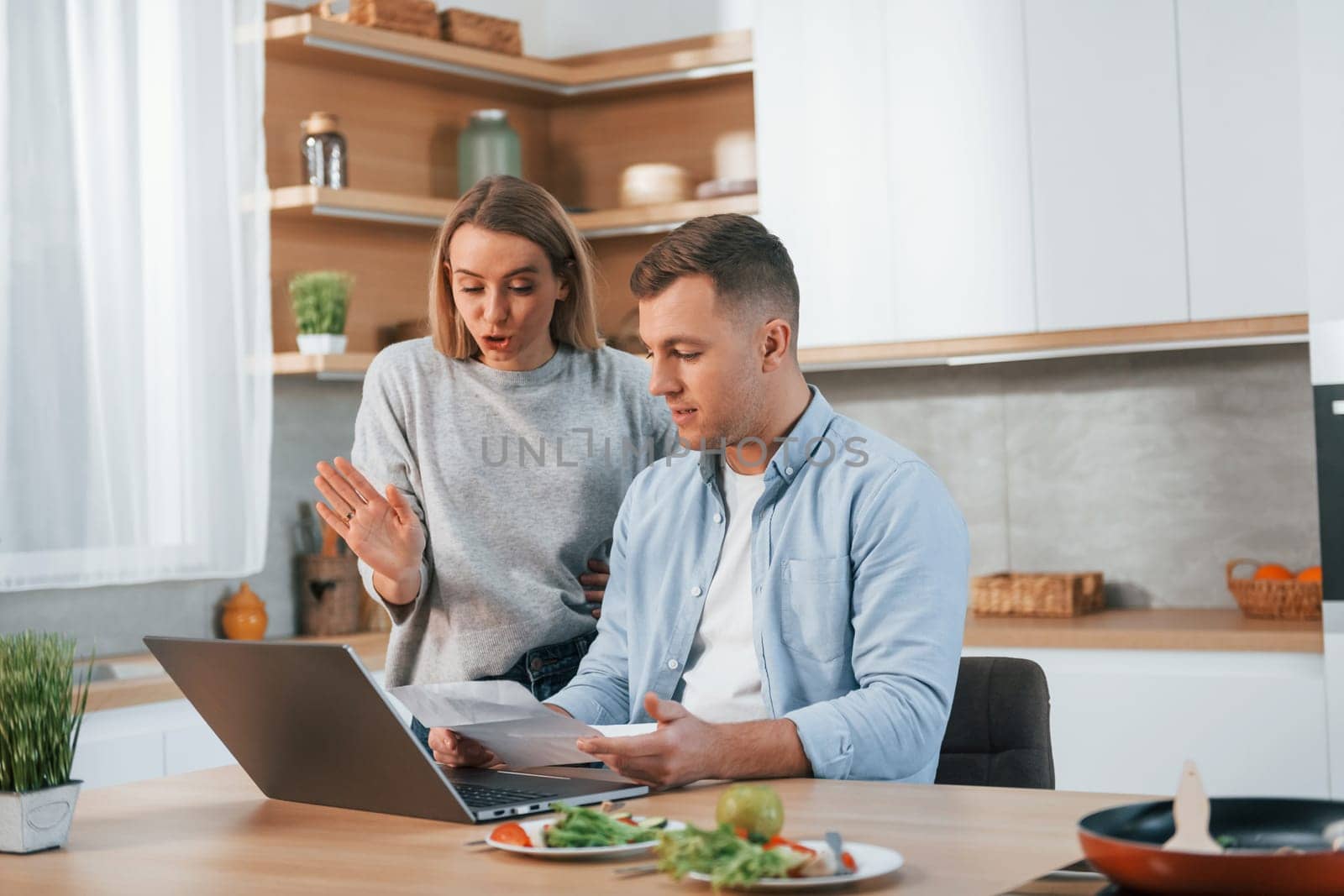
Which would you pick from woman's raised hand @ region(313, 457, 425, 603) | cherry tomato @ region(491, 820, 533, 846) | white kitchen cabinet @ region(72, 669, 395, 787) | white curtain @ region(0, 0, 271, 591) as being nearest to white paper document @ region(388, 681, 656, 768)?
cherry tomato @ region(491, 820, 533, 846)

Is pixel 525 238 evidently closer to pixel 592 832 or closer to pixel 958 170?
pixel 592 832

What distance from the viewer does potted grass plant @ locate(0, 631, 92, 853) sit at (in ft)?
4.91

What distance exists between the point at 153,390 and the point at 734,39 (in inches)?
72.3

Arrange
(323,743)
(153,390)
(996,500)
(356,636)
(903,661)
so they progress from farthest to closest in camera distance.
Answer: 1. (996,500)
2. (356,636)
3. (153,390)
4. (903,661)
5. (323,743)

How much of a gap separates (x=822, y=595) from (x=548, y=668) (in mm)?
570

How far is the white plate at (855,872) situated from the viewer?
122cm

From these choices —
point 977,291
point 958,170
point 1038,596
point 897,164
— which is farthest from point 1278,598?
point 897,164

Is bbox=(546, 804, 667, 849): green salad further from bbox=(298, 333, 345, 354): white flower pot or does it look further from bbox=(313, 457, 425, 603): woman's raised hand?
bbox=(298, 333, 345, 354): white flower pot

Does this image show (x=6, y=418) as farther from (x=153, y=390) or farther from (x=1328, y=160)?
(x=1328, y=160)

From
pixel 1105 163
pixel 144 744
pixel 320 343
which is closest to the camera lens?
pixel 144 744

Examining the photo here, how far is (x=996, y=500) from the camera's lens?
4320 millimetres

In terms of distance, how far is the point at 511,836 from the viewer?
1.41 m

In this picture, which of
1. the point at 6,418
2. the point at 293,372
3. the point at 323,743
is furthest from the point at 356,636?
the point at 323,743

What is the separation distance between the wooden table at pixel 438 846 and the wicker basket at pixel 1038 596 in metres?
2.32
